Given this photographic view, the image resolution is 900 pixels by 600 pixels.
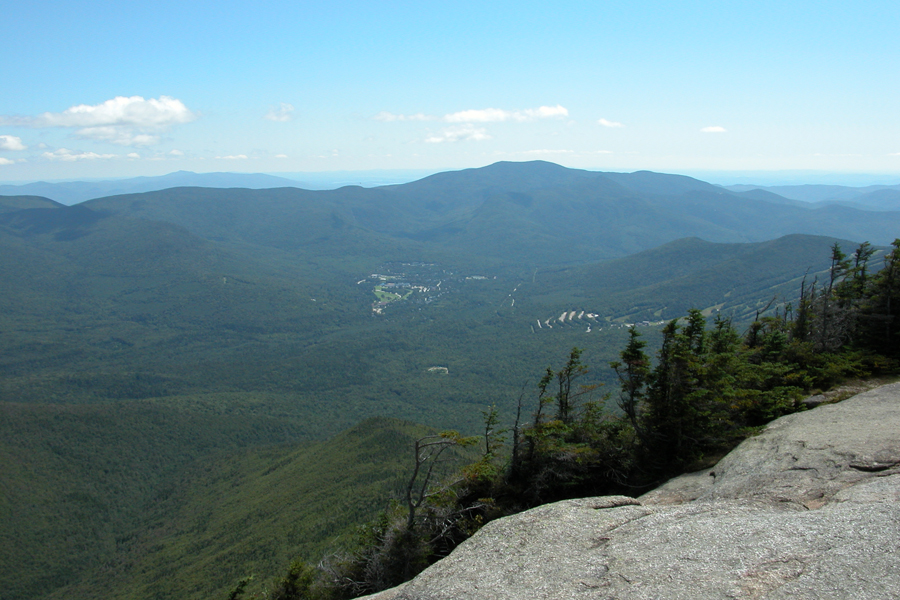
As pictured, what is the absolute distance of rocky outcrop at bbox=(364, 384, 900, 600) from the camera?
12156 millimetres

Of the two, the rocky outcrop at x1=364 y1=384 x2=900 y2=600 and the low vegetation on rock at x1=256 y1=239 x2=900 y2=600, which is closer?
the rocky outcrop at x1=364 y1=384 x2=900 y2=600

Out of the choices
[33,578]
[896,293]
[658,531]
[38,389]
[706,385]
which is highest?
[896,293]

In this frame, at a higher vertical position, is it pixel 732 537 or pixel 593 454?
pixel 732 537

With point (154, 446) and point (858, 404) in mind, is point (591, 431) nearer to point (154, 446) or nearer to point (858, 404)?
point (858, 404)

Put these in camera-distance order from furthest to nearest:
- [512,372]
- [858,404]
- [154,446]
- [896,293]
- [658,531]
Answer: [512,372] → [154,446] → [896,293] → [858,404] → [658,531]

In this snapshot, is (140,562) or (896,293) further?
(140,562)

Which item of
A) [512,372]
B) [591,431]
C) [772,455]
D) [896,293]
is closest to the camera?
[772,455]

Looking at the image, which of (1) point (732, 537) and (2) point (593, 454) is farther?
(2) point (593, 454)

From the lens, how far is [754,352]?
120 ft

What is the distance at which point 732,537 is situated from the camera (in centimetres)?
1405

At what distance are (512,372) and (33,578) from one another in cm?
13221

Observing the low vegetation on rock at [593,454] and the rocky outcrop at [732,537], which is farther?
the low vegetation on rock at [593,454]

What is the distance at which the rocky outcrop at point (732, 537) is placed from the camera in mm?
12156

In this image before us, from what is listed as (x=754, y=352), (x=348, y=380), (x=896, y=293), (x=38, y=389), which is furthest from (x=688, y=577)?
(x=38, y=389)
